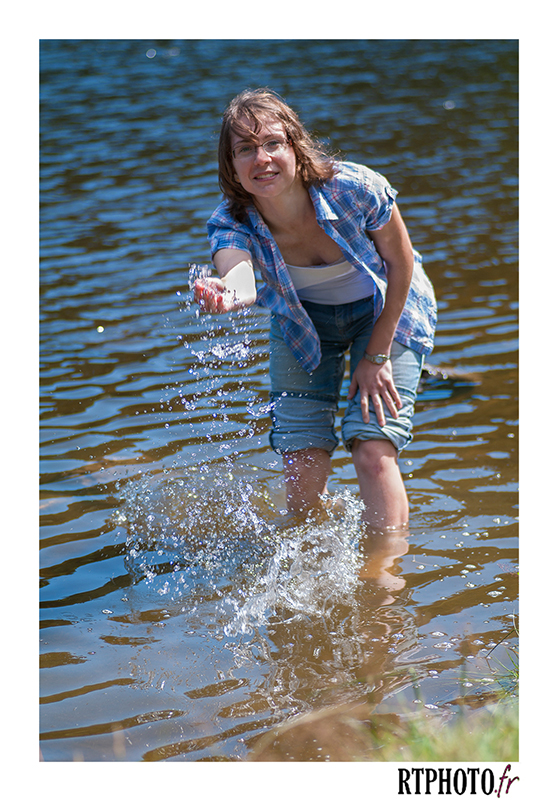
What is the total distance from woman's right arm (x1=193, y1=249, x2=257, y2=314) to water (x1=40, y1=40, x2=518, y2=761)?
65 cm

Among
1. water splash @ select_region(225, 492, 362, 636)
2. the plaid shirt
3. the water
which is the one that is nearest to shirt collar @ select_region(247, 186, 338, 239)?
the plaid shirt

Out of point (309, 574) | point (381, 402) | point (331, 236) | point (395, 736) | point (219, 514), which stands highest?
point (331, 236)

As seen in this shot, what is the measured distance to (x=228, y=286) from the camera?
3223 millimetres

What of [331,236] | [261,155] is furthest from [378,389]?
[261,155]

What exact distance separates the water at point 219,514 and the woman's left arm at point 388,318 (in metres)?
0.59

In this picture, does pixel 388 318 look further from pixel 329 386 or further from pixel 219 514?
pixel 219 514

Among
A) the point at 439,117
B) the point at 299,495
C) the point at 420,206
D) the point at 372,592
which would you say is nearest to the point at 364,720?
the point at 372,592

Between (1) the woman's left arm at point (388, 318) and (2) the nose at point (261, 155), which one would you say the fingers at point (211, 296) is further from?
(1) the woman's left arm at point (388, 318)

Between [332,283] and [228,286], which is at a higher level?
[332,283]

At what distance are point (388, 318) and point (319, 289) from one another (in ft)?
1.06

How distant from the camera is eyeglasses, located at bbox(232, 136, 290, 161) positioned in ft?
11.0

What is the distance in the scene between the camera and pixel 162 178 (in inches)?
412

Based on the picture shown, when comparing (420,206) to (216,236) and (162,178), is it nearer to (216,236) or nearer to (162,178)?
(162,178)

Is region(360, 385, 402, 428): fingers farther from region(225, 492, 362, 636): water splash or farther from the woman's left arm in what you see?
region(225, 492, 362, 636): water splash
